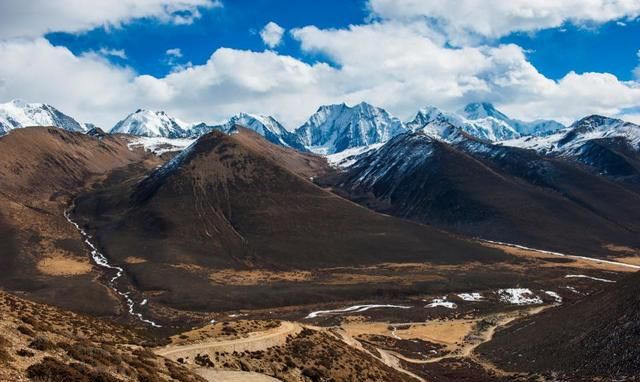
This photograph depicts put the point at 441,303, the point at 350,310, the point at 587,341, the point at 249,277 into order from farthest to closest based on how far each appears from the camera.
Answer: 1. the point at 249,277
2. the point at 441,303
3. the point at 350,310
4. the point at 587,341

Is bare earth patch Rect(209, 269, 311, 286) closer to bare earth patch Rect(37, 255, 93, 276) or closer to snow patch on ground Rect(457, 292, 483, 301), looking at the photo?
bare earth patch Rect(37, 255, 93, 276)

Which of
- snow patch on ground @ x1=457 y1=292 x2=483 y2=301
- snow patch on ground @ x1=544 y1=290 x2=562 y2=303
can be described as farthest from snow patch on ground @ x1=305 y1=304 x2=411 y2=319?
snow patch on ground @ x1=544 y1=290 x2=562 y2=303

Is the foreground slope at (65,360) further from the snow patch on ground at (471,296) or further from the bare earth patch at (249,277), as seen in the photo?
the bare earth patch at (249,277)

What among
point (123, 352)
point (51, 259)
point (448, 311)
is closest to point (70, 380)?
point (123, 352)

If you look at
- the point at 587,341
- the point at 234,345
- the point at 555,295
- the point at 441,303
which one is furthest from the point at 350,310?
the point at 234,345

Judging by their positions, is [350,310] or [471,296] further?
[471,296]

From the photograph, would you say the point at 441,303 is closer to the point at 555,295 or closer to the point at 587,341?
the point at 555,295

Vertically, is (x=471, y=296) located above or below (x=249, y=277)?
above
